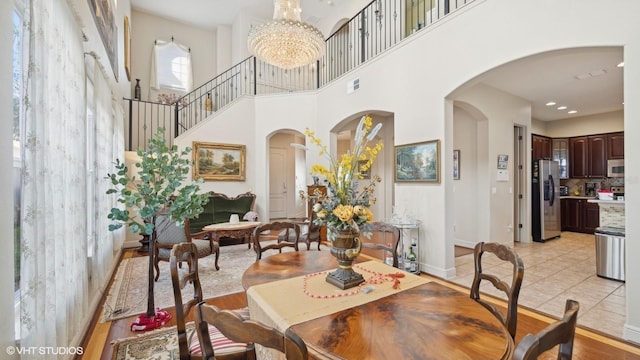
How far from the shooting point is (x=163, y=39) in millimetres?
8156

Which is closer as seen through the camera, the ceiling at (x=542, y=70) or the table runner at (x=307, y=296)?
the table runner at (x=307, y=296)

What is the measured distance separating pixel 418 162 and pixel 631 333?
2.71 metres

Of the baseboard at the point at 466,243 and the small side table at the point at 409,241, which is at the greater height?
the small side table at the point at 409,241

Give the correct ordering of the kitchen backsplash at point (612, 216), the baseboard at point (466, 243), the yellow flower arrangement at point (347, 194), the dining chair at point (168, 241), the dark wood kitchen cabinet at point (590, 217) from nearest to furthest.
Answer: the yellow flower arrangement at point (347, 194)
the dining chair at point (168, 241)
the kitchen backsplash at point (612, 216)
the baseboard at point (466, 243)
the dark wood kitchen cabinet at point (590, 217)

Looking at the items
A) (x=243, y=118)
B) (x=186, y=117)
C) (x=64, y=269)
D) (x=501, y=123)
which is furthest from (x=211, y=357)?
(x=186, y=117)

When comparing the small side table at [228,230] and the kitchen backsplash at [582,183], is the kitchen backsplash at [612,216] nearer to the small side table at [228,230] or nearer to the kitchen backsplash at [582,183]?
the kitchen backsplash at [582,183]

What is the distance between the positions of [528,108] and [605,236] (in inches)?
127

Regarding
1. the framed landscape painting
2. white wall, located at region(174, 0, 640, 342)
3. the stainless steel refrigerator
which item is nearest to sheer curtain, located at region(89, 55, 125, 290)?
white wall, located at region(174, 0, 640, 342)

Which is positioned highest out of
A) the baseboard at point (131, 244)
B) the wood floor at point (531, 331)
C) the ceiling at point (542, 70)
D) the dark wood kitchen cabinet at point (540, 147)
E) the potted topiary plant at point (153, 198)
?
the ceiling at point (542, 70)

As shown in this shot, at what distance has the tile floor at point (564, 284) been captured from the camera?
2842 mm

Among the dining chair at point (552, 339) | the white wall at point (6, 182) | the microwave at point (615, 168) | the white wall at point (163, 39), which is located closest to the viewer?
the dining chair at point (552, 339)

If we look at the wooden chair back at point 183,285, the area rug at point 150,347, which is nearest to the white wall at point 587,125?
the wooden chair back at point 183,285

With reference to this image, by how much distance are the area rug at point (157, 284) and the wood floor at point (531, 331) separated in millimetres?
213

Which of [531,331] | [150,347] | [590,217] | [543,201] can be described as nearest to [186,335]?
[150,347]
